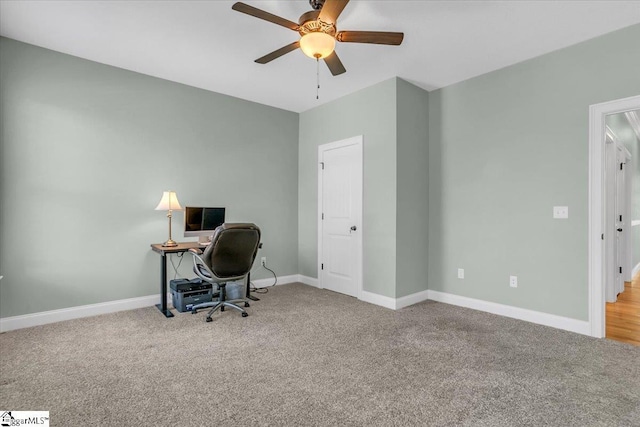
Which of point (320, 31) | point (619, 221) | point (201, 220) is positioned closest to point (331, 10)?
point (320, 31)

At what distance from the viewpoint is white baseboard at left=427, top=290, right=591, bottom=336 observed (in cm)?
305

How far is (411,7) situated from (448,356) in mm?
2682

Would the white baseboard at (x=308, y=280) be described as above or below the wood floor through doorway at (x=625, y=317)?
above

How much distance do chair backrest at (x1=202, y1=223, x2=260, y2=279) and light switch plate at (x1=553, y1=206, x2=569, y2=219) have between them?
117 inches

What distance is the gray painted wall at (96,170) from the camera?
3113 millimetres

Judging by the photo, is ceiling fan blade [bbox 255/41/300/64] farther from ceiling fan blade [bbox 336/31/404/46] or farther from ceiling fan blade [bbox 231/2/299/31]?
ceiling fan blade [bbox 336/31/404/46]

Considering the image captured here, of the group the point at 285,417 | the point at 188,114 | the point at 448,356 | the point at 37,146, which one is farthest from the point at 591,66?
the point at 37,146

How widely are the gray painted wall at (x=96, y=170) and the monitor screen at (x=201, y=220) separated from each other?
0.29m

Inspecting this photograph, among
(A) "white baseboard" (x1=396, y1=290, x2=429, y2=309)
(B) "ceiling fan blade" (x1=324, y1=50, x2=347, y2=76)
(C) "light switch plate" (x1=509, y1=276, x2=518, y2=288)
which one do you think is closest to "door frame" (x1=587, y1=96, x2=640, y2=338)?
(C) "light switch plate" (x1=509, y1=276, x2=518, y2=288)

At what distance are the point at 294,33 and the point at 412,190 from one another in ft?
7.23

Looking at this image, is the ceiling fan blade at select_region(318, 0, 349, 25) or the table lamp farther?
the table lamp

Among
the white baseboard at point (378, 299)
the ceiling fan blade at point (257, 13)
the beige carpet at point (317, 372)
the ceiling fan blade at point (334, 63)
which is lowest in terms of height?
the beige carpet at point (317, 372)

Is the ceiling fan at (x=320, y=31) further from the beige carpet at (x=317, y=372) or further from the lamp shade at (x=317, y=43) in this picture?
the beige carpet at (x=317, y=372)

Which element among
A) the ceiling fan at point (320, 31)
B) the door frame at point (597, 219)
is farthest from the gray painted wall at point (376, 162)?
the door frame at point (597, 219)
